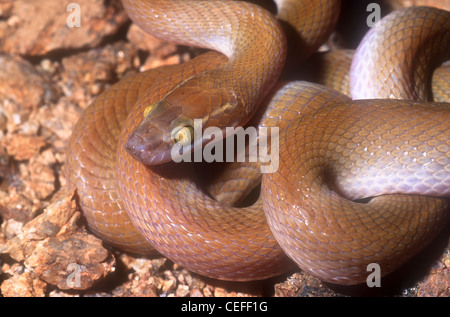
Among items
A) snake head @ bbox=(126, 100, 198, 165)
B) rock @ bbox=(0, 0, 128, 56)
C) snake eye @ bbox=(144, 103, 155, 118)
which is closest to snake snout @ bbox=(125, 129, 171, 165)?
snake head @ bbox=(126, 100, 198, 165)

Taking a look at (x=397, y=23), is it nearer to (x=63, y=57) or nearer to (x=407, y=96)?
(x=407, y=96)

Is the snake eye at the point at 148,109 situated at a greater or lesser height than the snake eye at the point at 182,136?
greater

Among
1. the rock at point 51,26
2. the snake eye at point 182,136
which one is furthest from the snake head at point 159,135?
the rock at point 51,26

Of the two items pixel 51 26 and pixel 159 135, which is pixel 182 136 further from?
pixel 51 26

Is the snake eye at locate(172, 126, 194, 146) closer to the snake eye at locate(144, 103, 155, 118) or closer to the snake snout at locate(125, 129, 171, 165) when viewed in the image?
the snake snout at locate(125, 129, 171, 165)

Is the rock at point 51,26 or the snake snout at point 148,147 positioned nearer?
the snake snout at point 148,147

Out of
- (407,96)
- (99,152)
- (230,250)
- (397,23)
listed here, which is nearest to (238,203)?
(230,250)

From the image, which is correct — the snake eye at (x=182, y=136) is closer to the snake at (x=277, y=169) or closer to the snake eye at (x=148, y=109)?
the snake at (x=277, y=169)

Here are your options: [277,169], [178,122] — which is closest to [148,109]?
[178,122]

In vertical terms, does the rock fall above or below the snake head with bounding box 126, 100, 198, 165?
above

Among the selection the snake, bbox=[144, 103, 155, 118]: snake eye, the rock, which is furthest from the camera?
the rock

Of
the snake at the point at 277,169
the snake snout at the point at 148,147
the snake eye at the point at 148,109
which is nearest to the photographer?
the snake at the point at 277,169
